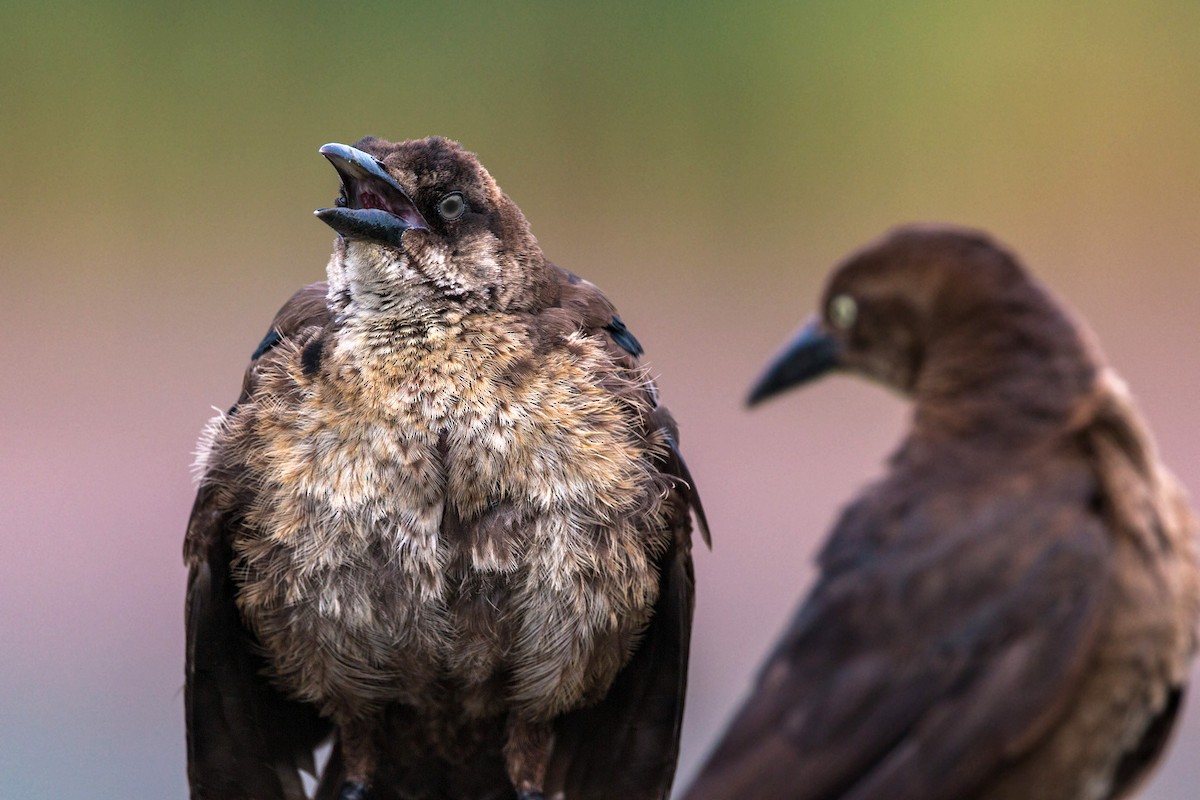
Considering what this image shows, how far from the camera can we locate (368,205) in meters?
3.55

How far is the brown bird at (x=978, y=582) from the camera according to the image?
2045mm

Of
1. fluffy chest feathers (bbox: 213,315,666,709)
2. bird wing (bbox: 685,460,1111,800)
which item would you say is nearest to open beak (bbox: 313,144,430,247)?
fluffy chest feathers (bbox: 213,315,666,709)

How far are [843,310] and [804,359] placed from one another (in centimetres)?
9

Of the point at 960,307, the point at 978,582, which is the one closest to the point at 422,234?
the point at 960,307

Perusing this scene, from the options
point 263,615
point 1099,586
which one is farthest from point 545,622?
point 1099,586

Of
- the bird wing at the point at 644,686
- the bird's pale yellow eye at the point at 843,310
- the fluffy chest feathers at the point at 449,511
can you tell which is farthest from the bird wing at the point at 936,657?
the bird wing at the point at 644,686

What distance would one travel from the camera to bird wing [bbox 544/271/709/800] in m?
3.58

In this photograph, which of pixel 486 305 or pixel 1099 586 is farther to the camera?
pixel 486 305

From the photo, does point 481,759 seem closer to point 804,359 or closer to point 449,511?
point 449,511

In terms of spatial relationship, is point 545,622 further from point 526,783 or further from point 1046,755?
point 1046,755

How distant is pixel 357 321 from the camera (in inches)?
136

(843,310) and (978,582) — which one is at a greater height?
(843,310)

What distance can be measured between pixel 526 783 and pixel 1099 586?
6.17 feet

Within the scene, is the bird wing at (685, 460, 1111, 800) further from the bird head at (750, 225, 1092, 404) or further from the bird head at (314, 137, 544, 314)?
the bird head at (314, 137, 544, 314)
